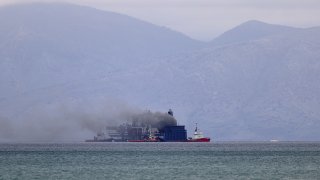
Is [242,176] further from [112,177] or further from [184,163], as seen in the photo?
[184,163]

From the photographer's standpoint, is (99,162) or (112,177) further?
(99,162)

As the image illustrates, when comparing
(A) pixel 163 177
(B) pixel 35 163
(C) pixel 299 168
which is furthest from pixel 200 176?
(B) pixel 35 163

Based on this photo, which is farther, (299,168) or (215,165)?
(215,165)

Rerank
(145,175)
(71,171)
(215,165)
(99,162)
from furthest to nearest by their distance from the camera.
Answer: (99,162)
(215,165)
(71,171)
(145,175)

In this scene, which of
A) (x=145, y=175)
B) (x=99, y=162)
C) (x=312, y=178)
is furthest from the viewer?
(x=99, y=162)

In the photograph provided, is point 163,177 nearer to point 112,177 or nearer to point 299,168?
point 112,177

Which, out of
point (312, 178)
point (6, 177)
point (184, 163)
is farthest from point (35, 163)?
point (312, 178)

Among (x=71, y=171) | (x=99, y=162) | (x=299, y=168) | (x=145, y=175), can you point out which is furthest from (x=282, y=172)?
(x=99, y=162)

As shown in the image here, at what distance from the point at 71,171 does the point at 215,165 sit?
76.3ft

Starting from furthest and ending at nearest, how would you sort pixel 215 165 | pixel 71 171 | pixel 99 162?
pixel 99 162, pixel 215 165, pixel 71 171

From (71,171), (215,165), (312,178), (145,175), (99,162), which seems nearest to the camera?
(312,178)

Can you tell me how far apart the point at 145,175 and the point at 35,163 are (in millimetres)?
33635

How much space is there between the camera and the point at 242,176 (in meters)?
109

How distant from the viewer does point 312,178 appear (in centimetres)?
10494
